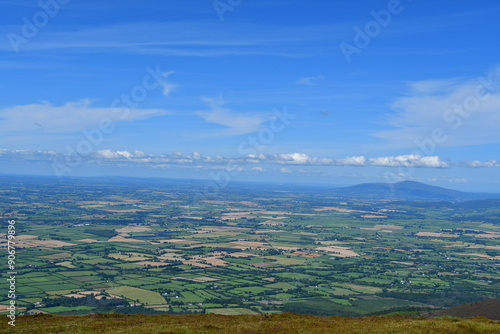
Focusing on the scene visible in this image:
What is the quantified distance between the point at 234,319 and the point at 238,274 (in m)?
84.3

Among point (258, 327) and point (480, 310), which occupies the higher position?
point (258, 327)

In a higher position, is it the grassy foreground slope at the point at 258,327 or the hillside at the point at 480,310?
the grassy foreground slope at the point at 258,327

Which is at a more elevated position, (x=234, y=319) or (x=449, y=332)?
(x=449, y=332)

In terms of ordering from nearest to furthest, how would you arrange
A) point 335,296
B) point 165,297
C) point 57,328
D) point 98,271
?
1. point 57,328
2. point 165,297
3. point 335,296
4. point 98,271

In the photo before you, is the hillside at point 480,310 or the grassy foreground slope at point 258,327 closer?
the grassy foreground slope at point 258,327

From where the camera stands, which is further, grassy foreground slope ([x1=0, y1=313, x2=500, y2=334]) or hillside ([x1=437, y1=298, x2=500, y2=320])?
hillside ([x1=437, y1=298, x2=500, y2=320])

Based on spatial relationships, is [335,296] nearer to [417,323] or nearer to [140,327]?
[417,323]

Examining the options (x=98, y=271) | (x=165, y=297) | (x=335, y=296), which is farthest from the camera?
(x=98, y=271)

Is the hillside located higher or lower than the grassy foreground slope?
lower

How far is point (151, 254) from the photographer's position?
161125 mm

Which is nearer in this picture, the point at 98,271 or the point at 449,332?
the point at 449,332

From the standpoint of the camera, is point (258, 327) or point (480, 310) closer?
A: point (258, 327)

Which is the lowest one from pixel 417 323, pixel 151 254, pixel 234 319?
pixel 151 254

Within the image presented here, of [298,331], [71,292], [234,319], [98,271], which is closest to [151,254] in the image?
[98,271]
